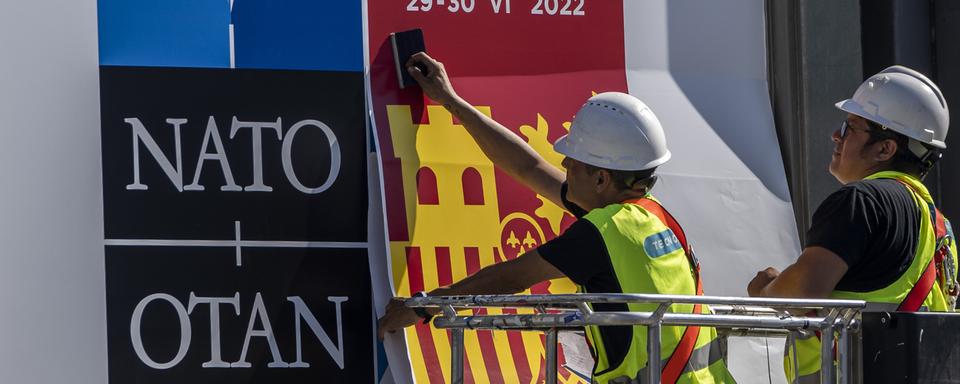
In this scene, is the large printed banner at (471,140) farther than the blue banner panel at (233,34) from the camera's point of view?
Yes

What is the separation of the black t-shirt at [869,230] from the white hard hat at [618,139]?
0.44 m

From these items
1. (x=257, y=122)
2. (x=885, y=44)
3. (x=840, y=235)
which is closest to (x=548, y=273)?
(x=840, y=235)

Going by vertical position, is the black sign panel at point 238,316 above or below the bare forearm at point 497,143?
below

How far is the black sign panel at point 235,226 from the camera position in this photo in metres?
4.04

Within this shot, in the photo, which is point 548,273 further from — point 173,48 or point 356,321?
point 173,48

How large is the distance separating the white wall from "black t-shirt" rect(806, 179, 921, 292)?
193 centimetres

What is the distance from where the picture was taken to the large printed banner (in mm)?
4195

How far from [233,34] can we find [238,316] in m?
0.81

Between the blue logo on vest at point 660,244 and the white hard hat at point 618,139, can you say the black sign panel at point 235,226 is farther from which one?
the blue logo on vest at point 660,244

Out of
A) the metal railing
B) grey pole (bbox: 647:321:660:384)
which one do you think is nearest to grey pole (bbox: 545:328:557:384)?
the metal railing

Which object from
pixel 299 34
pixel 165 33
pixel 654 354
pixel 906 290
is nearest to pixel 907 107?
pixel 906 290

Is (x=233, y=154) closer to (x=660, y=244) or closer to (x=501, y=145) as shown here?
(x=501, y=145)

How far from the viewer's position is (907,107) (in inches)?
153

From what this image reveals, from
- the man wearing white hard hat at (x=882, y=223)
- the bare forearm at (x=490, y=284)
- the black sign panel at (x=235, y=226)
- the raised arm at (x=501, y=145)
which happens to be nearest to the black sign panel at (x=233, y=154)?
the black sign panel at (x=235, y=226)
